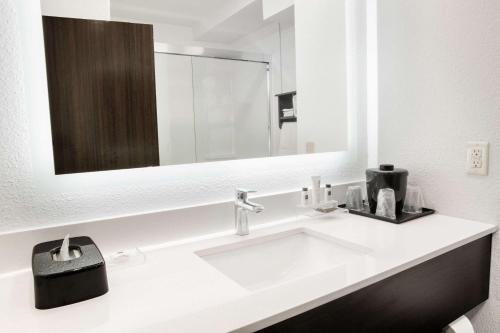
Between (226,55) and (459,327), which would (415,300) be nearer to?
(459,327)

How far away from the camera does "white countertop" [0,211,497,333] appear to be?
0.64m

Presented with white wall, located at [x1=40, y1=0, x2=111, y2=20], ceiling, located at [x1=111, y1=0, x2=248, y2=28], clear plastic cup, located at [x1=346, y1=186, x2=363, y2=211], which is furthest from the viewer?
clear plastic cup, located at [x1=346, y1=186, x2=363, y2=211]

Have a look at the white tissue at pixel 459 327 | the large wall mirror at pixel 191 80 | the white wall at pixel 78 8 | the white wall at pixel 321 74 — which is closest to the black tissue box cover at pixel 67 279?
the large wall mirror at pixel 191 80

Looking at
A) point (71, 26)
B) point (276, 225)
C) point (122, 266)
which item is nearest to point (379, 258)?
point (276, 225)

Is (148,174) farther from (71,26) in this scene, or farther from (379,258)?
(379,258)

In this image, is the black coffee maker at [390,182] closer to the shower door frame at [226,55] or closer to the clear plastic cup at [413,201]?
the clear plastic cup at [413,201]

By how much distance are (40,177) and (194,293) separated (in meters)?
0.52

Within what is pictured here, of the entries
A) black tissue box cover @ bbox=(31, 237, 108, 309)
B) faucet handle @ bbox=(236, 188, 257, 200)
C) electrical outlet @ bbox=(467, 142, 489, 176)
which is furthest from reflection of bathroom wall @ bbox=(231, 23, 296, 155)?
black tissue box cover @ bbox=(31, 237, 108, 309)

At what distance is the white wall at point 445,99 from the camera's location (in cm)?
113

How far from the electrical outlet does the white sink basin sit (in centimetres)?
51

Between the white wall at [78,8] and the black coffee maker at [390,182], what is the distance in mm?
1048

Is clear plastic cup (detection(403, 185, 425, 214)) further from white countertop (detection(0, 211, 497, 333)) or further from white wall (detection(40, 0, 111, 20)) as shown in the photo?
white wall (detection(40, 0, 111, 20))

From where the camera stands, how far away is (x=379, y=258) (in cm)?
91

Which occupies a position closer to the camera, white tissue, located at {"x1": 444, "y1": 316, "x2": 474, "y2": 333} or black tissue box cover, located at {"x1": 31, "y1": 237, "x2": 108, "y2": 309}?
black tissue box cover, located at {"x1": 31, "y1": 237, "x2": 108, "y2": 309}
